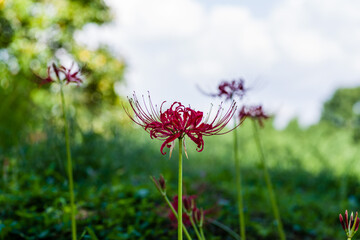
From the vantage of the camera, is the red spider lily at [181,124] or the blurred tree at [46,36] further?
the blurred tree at [46,36]

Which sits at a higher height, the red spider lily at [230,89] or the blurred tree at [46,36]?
the blurred tree at [46,36]

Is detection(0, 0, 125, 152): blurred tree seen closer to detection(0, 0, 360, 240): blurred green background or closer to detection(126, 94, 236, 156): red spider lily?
detection(0, 0, 360, 240): blurred green background

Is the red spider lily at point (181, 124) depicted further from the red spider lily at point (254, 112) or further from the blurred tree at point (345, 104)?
the blurred tree at point (345, 104)

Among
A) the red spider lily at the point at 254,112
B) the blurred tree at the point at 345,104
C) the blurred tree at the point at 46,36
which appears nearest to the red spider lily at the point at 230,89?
the red spider lily at the point at 254,112

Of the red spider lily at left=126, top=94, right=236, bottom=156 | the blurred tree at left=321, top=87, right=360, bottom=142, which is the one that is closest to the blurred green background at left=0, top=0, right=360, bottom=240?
the red spider lily at left=126, top=94, right=236, bottom=156

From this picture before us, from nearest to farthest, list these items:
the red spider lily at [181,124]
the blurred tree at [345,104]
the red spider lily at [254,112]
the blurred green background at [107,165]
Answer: the red spider lily at [181,124] < the red spider lily at [254,112] < the blurred green background at [107,165] < the blurred tree at [345,104]

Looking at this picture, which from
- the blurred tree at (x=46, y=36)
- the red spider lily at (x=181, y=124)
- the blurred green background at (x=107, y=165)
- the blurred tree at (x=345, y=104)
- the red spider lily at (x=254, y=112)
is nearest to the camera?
the red spider lily at (x=181, y=124)

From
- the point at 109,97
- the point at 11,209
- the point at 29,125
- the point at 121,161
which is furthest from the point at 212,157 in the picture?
the point at 11,209

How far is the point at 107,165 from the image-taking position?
443 cm

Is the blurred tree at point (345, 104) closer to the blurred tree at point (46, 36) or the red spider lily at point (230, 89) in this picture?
the blurred tree at point (46, 36)

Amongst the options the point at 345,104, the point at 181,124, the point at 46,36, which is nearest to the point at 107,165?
the point at 181,124

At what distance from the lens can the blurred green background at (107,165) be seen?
2.85m

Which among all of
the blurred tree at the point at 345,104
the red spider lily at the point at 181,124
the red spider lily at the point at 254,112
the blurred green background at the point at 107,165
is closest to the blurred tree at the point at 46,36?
the blurred green background at the point at 107,165

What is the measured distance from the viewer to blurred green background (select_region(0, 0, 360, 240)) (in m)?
2.85
